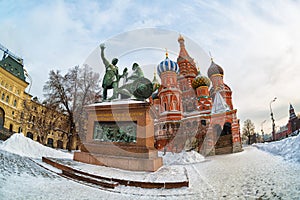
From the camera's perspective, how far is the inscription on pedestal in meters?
8.04

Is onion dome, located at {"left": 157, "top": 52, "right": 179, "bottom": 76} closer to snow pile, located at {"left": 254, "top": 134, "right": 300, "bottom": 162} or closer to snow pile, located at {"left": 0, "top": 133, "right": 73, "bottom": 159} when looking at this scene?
snow pile, located at {"left": 254, "top": 134, "right": 300, "bottom": 162}

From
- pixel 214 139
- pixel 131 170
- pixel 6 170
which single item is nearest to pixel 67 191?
pixel 6 170

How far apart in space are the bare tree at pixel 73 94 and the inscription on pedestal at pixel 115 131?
31.0ft

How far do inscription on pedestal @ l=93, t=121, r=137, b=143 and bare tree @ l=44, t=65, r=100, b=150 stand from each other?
9436mm

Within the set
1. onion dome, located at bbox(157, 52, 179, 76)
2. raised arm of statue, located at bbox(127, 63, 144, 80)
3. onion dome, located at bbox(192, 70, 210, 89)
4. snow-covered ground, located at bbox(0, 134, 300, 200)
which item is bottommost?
snow-covered ground, located at bbox(0, 134, 300, 200)

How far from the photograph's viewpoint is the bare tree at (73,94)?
55.8ft

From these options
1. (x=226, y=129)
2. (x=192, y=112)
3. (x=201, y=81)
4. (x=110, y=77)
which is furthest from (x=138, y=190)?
(x=201, y=81)

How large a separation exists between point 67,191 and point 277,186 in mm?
5178

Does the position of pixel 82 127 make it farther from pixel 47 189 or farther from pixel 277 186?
pixel 277 186

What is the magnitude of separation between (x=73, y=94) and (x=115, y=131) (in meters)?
11.5

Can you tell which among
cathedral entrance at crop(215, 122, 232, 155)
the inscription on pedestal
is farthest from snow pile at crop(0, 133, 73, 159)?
cathedral entrance at crop(215, 122, 232, 155)

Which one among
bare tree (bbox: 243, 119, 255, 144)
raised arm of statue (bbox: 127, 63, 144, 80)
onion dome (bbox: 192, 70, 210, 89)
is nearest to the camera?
raised arm of statue (bbox: 127, 63, 144, 80)

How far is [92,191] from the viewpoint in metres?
4.28

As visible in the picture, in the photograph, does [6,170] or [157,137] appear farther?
[157,137]
